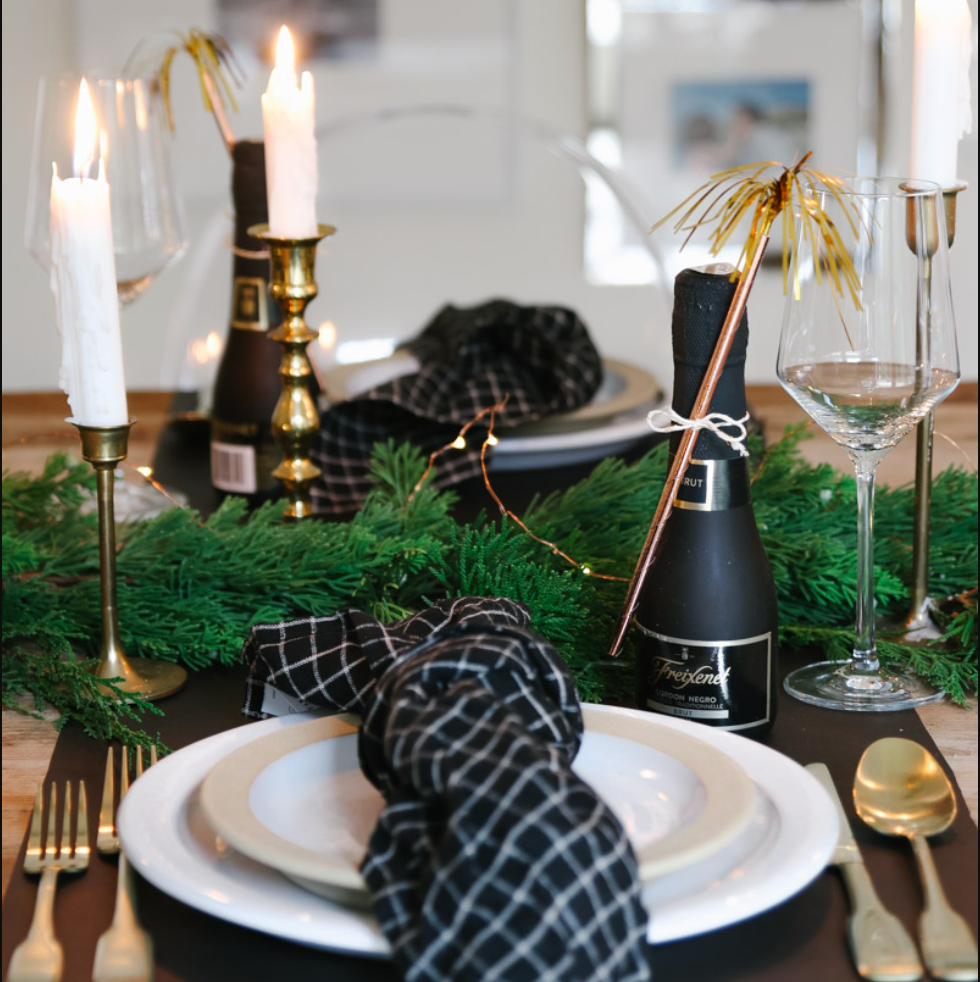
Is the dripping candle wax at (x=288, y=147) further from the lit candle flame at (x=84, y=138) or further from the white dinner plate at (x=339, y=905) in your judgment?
the white dinner plate at (x=339, y=905)

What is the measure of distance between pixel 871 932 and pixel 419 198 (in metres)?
2.17

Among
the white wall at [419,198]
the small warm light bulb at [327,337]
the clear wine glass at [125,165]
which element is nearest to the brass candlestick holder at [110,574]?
the clear wine glass at [125,165]

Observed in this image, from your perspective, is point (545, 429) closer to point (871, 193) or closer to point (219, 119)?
point (219, 119)

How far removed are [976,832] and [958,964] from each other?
0.11m

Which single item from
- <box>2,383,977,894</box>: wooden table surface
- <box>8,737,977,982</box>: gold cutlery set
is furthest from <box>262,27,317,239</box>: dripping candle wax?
<box>8,737,977,982</box>: gold cutlery set

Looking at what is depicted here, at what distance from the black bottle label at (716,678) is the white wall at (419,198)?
69.4 inches

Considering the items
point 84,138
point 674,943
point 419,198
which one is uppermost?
point 419,198

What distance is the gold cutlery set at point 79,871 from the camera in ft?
1.46

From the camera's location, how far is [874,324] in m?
0.63

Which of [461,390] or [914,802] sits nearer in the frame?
[914,802]

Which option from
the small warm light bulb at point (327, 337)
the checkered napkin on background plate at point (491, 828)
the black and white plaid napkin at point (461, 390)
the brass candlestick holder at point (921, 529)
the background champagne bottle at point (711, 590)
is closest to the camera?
the checkered napkin on background plate at point (491, 828)

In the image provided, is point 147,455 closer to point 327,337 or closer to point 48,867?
point 327,337

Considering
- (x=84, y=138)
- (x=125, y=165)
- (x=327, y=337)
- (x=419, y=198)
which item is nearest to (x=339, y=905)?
(x=84, y=138)

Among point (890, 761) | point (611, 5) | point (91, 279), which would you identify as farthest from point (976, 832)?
point (611, 5)
